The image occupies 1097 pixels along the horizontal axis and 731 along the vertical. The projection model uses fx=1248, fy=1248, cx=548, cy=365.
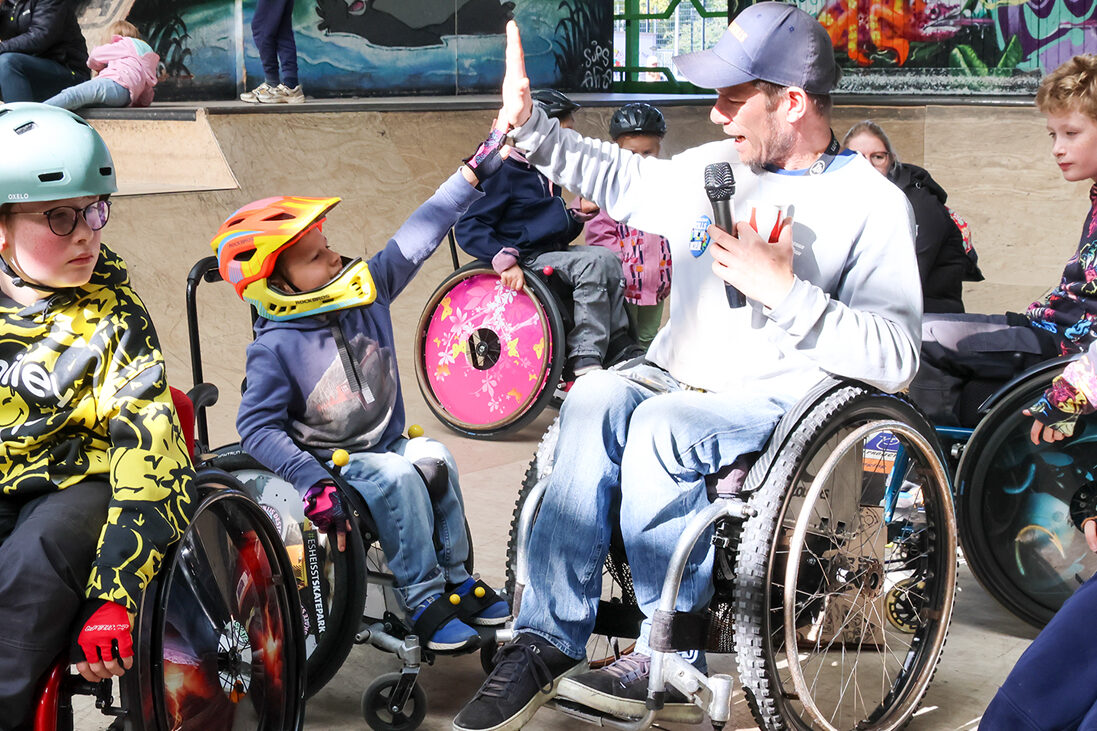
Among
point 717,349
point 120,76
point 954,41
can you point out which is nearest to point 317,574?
point 717,349

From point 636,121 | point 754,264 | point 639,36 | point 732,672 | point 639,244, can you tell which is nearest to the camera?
point 754,264

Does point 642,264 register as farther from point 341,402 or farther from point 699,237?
point 341,402

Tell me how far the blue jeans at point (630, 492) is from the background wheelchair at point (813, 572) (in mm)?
52

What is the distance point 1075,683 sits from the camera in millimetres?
1693

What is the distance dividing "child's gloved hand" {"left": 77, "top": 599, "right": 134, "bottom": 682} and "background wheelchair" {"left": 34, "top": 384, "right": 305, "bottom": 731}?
122 millimetres

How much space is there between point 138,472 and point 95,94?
5752 mm

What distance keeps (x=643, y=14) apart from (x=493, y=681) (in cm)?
1072

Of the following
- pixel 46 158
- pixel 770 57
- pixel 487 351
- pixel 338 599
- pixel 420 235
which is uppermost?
pixel 770 57

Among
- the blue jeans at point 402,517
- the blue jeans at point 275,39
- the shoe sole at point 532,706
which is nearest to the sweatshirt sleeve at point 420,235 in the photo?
the blue jeans at point 402,517

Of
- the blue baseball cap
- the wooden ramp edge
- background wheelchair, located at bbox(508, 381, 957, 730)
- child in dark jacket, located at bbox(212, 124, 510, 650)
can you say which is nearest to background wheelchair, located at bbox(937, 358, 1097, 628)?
background wheelchair, located at bbox(508, 381, 957, 730)

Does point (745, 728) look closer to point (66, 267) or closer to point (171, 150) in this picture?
point (66, 267)

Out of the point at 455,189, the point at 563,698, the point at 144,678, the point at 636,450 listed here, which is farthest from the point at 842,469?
the point at 144,678

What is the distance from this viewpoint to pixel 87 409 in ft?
6.28

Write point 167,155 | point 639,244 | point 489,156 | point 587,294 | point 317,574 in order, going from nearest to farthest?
point 317,574 < point 489,156 < point 587,294 < point 639,244 < point 167,155
